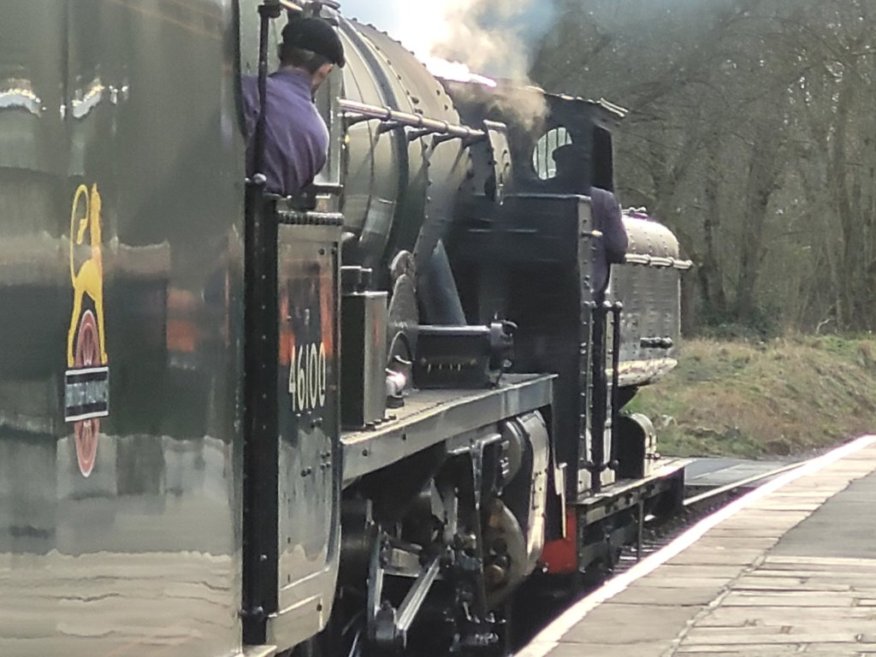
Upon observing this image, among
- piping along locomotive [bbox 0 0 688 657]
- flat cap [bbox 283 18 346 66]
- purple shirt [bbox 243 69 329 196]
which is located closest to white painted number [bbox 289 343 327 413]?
piping along locomotive [bbox 0 0 688 657]

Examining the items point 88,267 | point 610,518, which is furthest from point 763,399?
point 88,267

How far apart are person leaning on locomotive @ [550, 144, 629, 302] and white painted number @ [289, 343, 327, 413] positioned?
545 centimetres

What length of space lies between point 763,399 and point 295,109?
63.5ft

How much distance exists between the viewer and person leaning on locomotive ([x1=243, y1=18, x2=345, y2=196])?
4.36m

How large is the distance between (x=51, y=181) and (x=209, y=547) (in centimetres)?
114

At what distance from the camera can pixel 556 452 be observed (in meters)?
9.91

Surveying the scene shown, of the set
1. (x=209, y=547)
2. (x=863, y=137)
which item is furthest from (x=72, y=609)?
(x=863, y=137)

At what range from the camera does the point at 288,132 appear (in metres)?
4.43

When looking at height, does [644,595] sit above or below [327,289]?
below

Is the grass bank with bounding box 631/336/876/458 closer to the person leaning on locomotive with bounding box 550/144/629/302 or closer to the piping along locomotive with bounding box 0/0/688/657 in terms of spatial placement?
the person leaning on locomotive with bounding box 550/144/629/302

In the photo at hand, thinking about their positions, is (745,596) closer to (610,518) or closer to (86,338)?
(610,518)

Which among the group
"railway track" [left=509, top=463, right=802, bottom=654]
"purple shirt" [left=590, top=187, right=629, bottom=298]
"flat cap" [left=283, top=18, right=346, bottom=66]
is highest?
"flat cap" [left=283, top=18, right=346, bottom=66]

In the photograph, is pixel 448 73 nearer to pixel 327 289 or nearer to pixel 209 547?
pixel 327 289

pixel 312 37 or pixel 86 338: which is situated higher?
pixel 312 37
